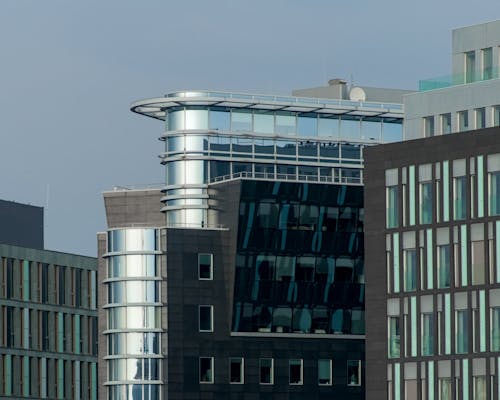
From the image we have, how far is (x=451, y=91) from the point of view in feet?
442

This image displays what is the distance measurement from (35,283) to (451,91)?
65.7 meters

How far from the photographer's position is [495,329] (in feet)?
411

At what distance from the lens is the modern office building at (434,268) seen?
4963 inches

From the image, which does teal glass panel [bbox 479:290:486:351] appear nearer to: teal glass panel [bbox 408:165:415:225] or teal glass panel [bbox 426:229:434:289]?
teal glass panel [bbox 426:229:434:289]

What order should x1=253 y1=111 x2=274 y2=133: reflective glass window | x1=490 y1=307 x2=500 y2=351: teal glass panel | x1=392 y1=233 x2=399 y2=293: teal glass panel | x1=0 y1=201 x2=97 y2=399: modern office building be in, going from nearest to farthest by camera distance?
x1=490 y1=307 x2=500 y2=351: teal glass panel < x1=392 y1=233 x2=399 y2=293: teal glass panel < x1=253 y1=111 x2=274 y2=133: reflective glass window < x1=0 y1=201 x2=97 y2=399: modern office building

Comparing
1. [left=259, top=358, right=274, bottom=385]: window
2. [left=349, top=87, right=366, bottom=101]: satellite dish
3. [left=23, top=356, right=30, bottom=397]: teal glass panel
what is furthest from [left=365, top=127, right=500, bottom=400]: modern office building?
[left=23, top=356, right=30, bottom=397]: teal glass panel

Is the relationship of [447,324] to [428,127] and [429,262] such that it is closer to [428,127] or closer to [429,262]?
[429,262]

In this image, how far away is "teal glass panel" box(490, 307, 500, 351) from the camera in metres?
125

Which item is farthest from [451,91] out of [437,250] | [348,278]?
[348,278]

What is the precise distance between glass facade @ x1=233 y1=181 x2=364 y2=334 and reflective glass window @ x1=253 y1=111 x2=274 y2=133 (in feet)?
27.2

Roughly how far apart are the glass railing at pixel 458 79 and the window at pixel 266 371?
32485mm

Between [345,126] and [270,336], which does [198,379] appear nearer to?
[270,336]

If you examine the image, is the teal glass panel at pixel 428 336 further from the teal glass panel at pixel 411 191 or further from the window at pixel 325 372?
the window at pixel 325 372

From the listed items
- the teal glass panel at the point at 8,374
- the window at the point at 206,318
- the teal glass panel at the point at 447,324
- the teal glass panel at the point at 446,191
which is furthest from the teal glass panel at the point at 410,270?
the teal glass panel at the point at 8,374
